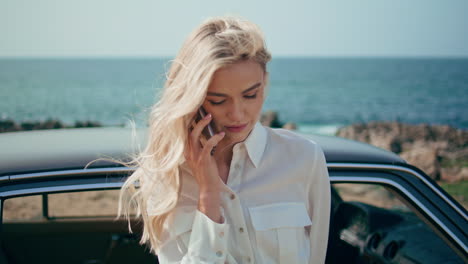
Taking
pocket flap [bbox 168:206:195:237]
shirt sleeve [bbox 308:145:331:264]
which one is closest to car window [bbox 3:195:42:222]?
pocket flap [bbox 168:206:195:237]

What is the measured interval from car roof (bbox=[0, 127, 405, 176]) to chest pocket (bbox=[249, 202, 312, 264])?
0.42 meters

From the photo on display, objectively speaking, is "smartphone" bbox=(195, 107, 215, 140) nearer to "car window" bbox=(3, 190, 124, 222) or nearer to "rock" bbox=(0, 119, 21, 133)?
"car window" bbox=(3, 190, 124, 222)

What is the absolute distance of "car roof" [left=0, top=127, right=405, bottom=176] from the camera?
202 cm

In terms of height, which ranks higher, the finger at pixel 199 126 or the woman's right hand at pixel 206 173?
the finger at pixel 199 126

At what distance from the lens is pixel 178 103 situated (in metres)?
1.87

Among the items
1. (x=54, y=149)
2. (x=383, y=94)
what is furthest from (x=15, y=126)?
(x=383, y=94)

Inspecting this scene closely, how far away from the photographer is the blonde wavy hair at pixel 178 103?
5.87 feet

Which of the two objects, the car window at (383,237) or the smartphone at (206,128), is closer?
the smartphone at (206,128)

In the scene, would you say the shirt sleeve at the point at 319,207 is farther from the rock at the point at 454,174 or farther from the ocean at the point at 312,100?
the ocean at the point at 312,100

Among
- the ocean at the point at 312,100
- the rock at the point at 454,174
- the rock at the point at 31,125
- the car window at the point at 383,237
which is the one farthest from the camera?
the ocean at the point at 312,100

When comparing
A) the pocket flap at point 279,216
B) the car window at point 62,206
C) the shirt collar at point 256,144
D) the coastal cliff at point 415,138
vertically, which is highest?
the shirt collar at point 256,144

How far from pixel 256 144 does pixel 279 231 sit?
401 millimetres

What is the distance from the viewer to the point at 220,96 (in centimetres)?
185

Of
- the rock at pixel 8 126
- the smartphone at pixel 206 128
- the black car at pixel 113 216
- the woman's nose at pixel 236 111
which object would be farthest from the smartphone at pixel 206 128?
the rock at pixel 8 126
